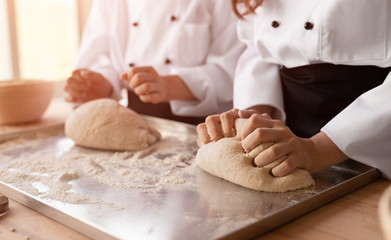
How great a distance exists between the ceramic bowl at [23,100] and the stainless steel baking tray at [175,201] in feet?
1.28

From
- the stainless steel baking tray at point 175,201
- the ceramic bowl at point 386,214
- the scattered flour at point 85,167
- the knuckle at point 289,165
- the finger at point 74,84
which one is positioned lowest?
the scattered flour at point 85,167

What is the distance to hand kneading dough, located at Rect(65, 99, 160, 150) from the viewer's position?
1042 millimetres

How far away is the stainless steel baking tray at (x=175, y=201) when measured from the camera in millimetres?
577

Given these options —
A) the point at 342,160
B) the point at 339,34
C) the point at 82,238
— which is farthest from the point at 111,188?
the point at 339,34

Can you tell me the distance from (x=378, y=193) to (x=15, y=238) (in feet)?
1.89

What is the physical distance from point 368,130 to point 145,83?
600 mm

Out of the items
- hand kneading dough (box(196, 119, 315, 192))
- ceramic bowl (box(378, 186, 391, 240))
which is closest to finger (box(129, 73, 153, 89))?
hand kneading dough (box(196, 119, 315, 192))

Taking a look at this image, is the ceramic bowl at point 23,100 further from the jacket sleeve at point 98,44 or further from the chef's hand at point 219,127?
the chef's hand at point 219,127

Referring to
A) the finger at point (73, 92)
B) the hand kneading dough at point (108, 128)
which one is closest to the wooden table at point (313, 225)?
the hand kneading dough at point (108, 128)

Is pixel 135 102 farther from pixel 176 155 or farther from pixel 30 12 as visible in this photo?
pixel 30 12

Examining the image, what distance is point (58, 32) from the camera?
3.28 m

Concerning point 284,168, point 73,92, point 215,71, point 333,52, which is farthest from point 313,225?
point 73,92

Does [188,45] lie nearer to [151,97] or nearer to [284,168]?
[151,97]

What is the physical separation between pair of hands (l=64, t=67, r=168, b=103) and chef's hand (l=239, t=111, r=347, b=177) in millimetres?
444
